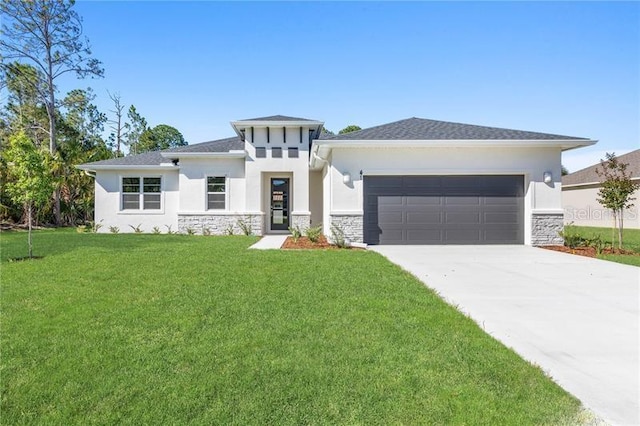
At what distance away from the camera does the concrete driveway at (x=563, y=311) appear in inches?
111

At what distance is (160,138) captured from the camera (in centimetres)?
5388

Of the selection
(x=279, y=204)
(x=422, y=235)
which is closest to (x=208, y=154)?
(x=279, y=204)

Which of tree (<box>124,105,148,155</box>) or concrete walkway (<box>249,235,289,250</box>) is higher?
tree (<box>124,105,148,155</box>)

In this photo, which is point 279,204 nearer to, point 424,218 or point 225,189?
point 225,189

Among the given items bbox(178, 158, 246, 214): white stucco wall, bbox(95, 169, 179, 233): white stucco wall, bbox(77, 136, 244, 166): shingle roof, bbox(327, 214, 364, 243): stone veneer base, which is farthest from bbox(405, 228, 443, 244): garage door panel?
bbox(95, 169, 179, 233): white stucco wall

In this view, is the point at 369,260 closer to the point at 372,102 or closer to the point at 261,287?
the point at 261,287

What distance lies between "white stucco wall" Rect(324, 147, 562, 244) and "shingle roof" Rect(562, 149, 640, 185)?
1523cm

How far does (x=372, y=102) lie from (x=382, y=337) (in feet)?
49.0

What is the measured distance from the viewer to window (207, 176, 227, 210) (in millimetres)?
15148

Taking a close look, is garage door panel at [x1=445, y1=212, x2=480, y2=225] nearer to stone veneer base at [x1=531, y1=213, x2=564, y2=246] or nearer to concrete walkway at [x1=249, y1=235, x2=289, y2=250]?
stone veneer base at [x1=531, y1=213, x2=564, y2=246]

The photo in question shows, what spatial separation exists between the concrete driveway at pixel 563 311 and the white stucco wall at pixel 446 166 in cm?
287

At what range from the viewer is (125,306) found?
458 cm

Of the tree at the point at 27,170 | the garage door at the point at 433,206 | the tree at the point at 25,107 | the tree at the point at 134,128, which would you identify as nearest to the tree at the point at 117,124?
the tree at the point at 134,128

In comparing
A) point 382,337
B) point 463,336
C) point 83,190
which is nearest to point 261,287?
point 382,337
